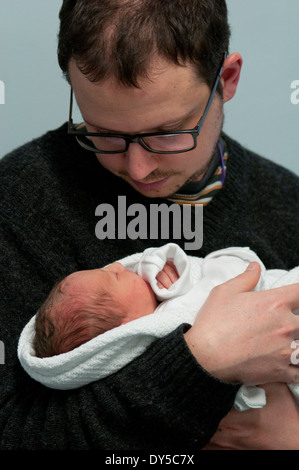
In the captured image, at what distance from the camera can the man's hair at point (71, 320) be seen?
4.61 feet

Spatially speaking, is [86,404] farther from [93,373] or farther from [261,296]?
[261,296]

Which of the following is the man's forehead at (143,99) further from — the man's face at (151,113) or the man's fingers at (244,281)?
the man's fingers at (244,281)

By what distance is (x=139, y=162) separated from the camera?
158 cm

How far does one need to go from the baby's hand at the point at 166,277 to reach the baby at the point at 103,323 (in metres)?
0.04

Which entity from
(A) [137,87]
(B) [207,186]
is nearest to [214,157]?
(B) [207,186]

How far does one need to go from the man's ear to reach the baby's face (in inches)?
22.7

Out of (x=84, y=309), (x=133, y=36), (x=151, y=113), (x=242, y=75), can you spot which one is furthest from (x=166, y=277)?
(x=242, y=75)

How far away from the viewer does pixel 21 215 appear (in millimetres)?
1690

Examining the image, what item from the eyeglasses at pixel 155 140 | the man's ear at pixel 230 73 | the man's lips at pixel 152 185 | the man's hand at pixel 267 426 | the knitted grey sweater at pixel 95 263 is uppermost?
the man's ear at pixel 230 73

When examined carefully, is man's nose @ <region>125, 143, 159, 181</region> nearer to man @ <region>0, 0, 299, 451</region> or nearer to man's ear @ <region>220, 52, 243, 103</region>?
man @ <region>0, 0, 299, 451</region>

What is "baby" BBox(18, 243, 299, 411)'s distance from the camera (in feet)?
4.60

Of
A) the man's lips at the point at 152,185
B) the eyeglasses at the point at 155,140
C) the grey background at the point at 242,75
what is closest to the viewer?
the eyeglasses at the point at 155,140

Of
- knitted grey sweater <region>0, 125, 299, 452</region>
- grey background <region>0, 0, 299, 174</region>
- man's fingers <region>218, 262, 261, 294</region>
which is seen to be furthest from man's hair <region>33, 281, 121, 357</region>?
grey background <region>0, 0, 299, 174</region>

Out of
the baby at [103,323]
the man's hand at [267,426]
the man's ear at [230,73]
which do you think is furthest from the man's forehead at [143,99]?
the man's hand at [267,426]
